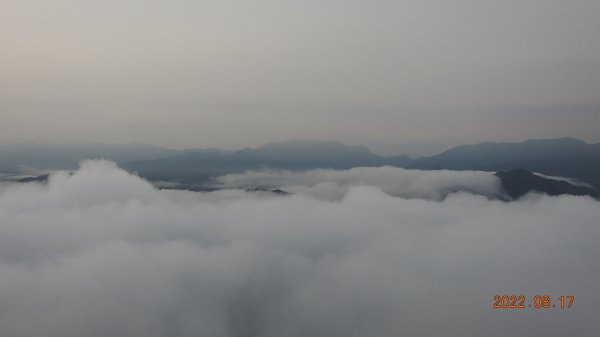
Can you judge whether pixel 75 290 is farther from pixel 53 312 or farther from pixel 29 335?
pixel 29 335

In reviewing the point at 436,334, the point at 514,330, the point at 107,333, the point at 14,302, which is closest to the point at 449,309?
the point at 436,334

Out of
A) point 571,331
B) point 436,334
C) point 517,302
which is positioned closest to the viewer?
point 571,331

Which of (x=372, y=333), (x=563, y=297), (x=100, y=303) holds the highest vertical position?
(x=563, y=297)

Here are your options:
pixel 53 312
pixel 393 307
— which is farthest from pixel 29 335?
pixel 393 307

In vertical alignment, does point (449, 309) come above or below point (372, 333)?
above

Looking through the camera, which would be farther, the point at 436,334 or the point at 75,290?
the point at 75,290

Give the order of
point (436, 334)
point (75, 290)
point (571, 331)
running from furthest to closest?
1. point (75, 290)
2. point (436, 334)
3. point (571, 331)
